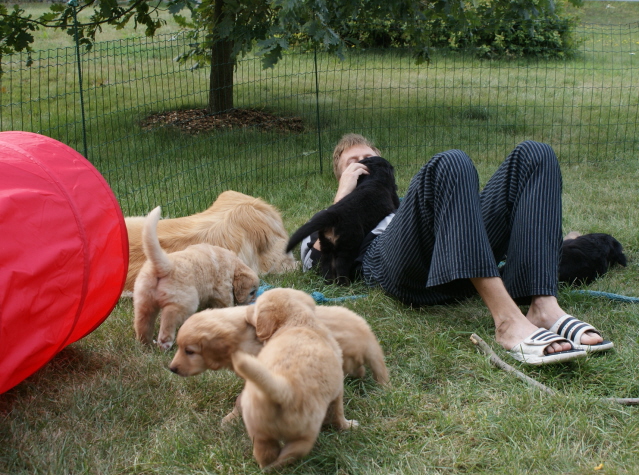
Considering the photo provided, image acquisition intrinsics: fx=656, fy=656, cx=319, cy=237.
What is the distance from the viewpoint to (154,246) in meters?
3.05

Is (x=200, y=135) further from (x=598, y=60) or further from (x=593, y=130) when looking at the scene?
(x=598, y=60)

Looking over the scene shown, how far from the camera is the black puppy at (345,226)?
3947 millimetres

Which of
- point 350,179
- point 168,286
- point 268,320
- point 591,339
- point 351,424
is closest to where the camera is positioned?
point 268,320

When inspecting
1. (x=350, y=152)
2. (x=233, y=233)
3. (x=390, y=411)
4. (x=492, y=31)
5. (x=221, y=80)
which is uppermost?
(x=492, y=31)

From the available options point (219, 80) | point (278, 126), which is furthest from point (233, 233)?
point (219, 80)

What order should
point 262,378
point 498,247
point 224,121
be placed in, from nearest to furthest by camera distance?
1. point 262,378
2. point 498,247
3. point 224,121

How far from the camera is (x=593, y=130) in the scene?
8242 millimetres

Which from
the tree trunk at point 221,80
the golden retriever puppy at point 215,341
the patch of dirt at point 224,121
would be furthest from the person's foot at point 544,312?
the tree trunk at point 221,80

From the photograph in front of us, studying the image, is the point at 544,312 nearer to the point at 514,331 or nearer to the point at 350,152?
the point at 514,331

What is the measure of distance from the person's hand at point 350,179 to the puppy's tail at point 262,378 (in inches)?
102

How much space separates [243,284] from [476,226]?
131cm

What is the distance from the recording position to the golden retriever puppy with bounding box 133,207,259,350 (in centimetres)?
312

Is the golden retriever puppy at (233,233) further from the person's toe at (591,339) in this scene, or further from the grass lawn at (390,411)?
the person's toe at (591,339)

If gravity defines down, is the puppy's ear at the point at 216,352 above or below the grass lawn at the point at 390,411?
above
